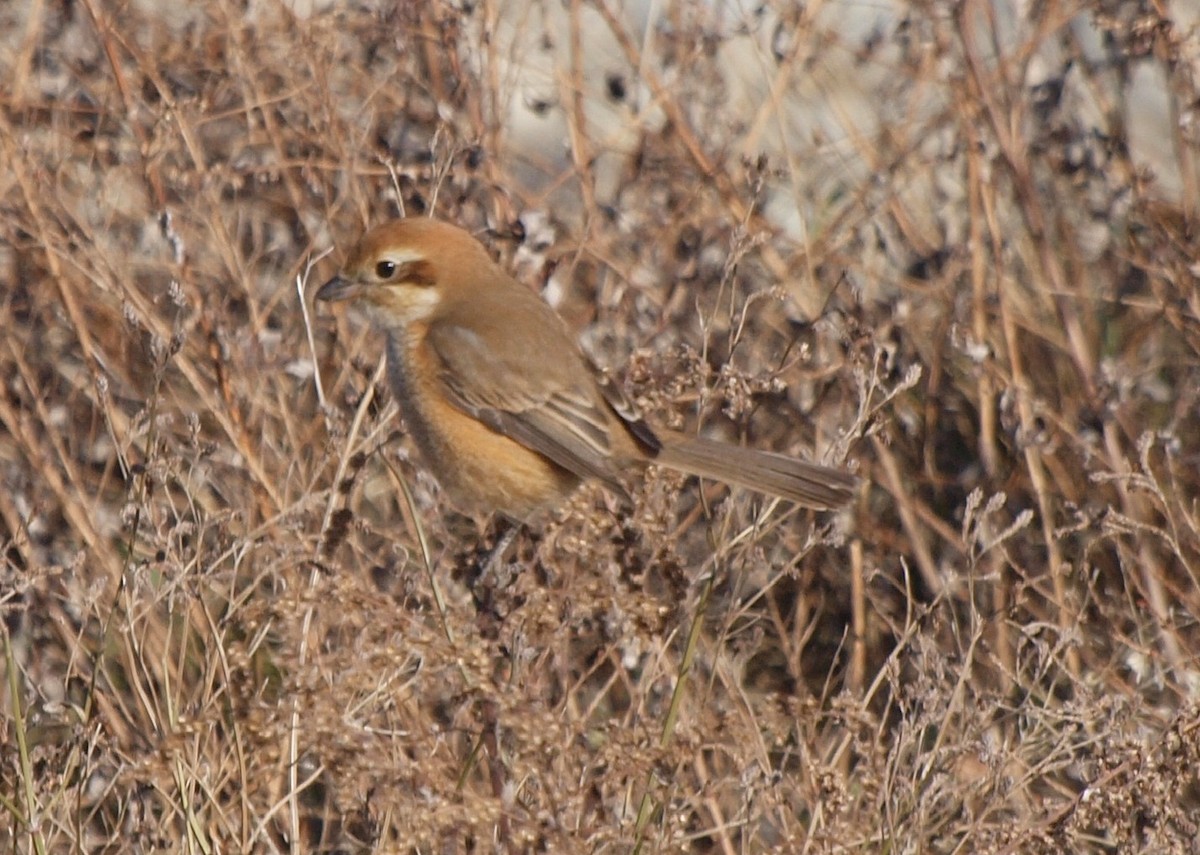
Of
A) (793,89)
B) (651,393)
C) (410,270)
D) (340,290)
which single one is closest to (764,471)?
(651,393)

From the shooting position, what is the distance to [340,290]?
4297mm

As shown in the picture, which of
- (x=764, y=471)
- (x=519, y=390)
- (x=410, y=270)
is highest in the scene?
(x=410, y=270)

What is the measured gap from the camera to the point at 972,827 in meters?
3.03

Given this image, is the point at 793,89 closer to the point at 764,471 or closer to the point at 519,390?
the point at 519,390

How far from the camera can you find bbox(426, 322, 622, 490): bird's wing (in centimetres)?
420

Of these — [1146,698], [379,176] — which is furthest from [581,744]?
[379,176]

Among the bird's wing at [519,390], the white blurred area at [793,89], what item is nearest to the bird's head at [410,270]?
the bird's wing at [519,390]

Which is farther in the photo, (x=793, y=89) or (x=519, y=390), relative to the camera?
(x=793, y=89)

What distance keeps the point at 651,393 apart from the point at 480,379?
2.16ft

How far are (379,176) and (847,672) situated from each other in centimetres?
194

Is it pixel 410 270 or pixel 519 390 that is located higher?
pixel 410 270

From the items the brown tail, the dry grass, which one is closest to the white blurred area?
the dry grass

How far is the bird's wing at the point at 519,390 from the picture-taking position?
13.8ft

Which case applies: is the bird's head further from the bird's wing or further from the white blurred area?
the white blurred area
